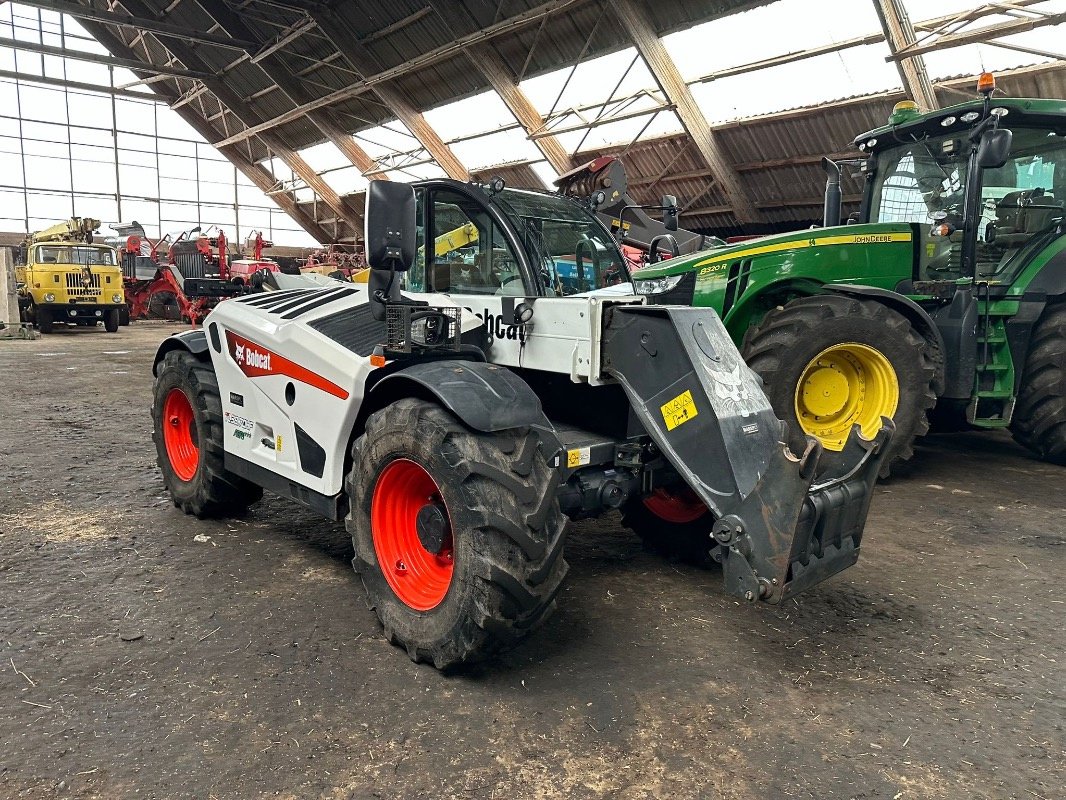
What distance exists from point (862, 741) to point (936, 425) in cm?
490

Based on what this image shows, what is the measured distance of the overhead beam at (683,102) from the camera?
42.1 ft

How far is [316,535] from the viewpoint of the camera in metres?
4.40

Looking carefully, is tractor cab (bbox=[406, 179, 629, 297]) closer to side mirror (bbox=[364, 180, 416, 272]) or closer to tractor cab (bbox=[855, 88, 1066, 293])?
side mirror (bbox=[364, 180, 416, 272])

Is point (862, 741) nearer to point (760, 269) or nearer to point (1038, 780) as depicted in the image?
point (1038, 780)

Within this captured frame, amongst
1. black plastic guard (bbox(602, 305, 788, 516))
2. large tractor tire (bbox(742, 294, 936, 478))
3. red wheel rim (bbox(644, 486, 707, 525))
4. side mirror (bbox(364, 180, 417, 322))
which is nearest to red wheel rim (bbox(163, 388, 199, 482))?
side mirror (bbox(364, 180, 417, 322))

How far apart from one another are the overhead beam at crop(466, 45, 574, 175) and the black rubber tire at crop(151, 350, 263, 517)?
41.8 ft

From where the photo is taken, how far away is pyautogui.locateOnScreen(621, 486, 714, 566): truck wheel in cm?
388

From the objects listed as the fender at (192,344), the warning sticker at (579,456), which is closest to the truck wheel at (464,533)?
the warning sticker at (579,456)

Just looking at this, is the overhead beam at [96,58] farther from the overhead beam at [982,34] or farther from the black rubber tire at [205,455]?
the black rubber tire at [205,455]

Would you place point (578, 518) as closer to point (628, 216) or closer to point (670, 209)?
point (670, 209)

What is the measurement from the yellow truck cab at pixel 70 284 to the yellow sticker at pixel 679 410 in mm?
20079

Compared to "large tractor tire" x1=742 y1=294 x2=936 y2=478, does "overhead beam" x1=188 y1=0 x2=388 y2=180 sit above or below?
above

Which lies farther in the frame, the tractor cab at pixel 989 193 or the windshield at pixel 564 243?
the tractor cab at pixel 989 193

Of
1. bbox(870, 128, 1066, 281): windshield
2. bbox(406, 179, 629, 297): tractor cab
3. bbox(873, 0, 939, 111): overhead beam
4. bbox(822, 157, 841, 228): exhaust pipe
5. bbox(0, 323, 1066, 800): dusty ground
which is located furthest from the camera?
bbox(873, 0, 939, 111): overhead beam
